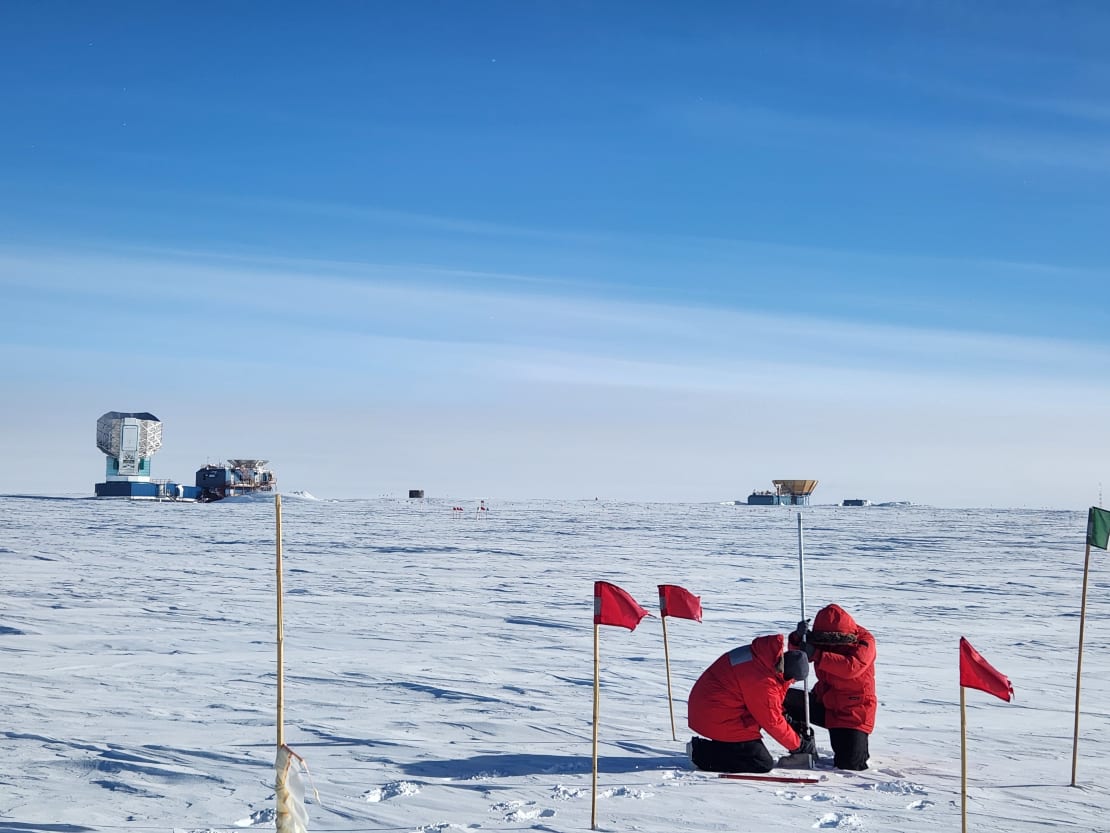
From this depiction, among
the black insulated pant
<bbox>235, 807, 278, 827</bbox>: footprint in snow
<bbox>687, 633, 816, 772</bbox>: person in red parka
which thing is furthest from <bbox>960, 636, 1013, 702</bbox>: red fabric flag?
<bbox>235, 807, 278, 827</bbox>: footprint in snow

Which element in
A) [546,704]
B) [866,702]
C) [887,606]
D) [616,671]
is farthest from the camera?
[887,606]

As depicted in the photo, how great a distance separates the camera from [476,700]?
7930mm

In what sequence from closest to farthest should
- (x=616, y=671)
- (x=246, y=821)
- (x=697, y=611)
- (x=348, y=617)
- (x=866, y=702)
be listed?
(x=246, y=821), (x=866, y=702), (x=697, y=611), (x=616, y=671), (x=348, y=617)

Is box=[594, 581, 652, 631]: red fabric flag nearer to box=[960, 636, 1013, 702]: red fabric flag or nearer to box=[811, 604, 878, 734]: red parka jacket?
box=[811, 604, 878, 734]: red parka jacket

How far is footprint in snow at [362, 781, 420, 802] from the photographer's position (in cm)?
524

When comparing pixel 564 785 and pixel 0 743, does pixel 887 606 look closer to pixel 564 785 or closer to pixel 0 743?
pixel 564 785

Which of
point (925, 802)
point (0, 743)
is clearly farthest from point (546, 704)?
point (0, 743)

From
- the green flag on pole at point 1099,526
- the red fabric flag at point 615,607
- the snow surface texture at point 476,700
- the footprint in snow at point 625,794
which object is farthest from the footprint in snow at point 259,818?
the green flag on pole at point 1099,526

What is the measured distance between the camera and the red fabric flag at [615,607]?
564 cm

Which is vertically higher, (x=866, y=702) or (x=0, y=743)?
(x=866, y=702)

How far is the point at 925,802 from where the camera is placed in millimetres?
5438

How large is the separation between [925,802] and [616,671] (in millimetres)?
4298

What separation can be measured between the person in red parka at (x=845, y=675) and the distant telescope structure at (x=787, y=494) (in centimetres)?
7901

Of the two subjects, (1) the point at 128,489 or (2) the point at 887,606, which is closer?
(2) the point at 887,606
